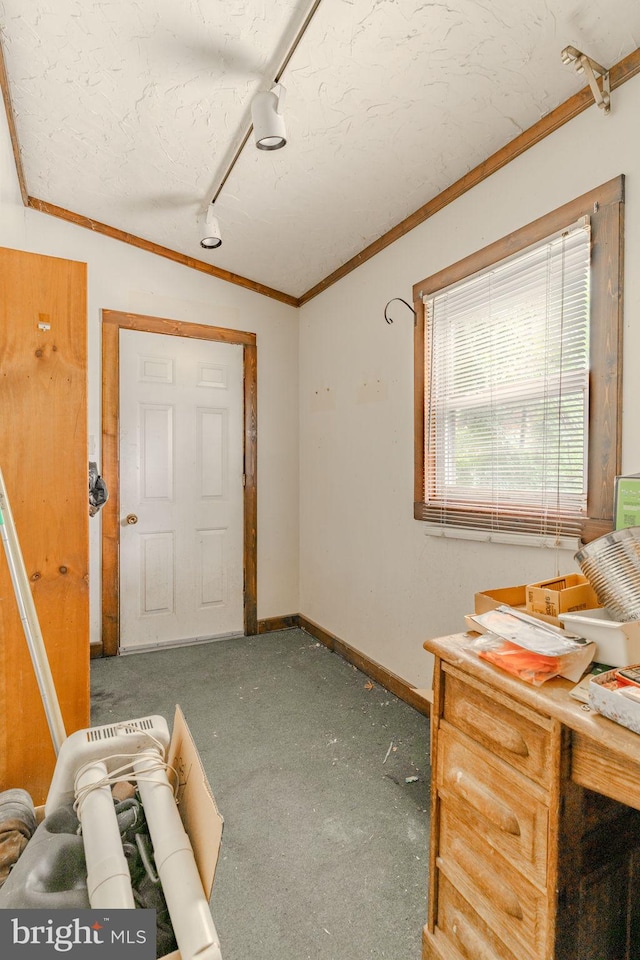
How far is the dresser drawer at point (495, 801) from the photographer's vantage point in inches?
37.5

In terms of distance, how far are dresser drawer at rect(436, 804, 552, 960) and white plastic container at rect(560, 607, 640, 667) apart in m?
0.46

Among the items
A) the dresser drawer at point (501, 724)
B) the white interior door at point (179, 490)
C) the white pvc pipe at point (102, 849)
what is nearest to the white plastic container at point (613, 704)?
the dresser drawer at point (501, 724)

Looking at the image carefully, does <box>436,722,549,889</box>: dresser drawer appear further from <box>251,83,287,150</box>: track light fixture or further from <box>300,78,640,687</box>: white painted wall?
<box>251,83,287,150</box>: track light fixture

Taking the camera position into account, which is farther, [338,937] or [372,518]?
[372,518]

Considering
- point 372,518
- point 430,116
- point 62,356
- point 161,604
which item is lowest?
point 161,604

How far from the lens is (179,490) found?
139 inches

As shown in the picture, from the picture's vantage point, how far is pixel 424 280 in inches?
97.6

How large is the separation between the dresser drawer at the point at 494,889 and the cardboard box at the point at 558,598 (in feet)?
1.73

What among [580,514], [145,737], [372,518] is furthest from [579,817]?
[372,518]

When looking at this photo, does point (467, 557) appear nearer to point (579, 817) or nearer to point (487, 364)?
point (487, 364)

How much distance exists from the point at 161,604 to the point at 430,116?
3.17 m

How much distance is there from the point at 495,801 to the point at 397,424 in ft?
6.37

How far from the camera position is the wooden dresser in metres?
0.90

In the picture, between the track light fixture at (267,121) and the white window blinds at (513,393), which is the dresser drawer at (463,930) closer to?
the white window blinds at (513,393)
